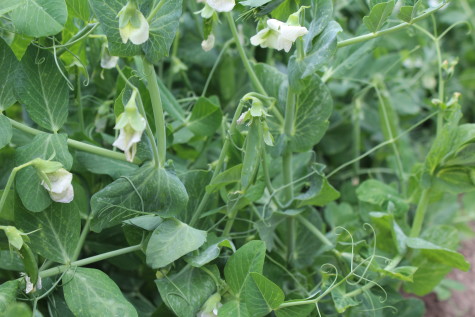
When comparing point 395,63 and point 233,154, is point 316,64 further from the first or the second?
point 395,63

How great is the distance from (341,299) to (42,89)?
0.49m

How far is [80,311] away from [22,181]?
17cm

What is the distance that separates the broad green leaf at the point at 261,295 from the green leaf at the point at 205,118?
30cm

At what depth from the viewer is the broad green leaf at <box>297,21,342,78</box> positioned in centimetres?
77

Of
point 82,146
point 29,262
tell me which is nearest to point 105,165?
point 82,146

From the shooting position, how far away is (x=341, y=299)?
0.84 meters

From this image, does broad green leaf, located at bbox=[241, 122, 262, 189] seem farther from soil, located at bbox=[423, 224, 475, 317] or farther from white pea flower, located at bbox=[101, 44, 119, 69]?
soil, located at bbox=[423, 224, 475, 317]

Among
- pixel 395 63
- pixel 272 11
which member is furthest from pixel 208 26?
pixel 395 63

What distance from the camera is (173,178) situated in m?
0.78

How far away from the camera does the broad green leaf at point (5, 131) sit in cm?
74

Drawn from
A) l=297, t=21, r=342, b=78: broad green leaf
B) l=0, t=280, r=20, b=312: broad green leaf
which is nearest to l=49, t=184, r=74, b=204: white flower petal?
l=0, t=280, r=20, b=312: broad green leaf

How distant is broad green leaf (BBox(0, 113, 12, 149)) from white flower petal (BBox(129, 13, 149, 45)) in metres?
0.21

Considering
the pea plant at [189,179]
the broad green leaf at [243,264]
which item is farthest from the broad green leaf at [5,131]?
the broad green leaf at [243,264]

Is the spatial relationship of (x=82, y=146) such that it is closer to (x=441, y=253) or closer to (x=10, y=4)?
(x=10, y=4)
